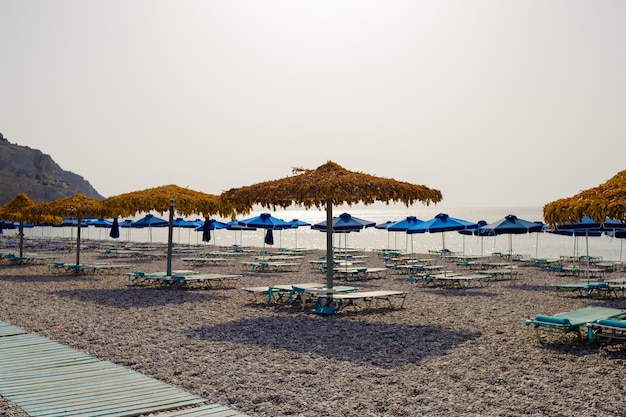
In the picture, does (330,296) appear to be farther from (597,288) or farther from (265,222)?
(265,222)

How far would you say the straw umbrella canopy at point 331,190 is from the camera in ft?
32.0

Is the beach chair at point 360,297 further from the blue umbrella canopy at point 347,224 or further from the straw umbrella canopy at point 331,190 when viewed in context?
the blue umbrella canopy at point 347,224

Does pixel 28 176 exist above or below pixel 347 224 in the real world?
above

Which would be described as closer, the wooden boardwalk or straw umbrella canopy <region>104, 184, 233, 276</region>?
the wooden boardwalk

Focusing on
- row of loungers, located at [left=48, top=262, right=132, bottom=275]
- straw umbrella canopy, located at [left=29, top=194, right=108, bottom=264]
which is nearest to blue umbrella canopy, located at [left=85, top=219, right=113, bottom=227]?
row of loungers, located at [left=48, top=262, right=132, bottom=275]

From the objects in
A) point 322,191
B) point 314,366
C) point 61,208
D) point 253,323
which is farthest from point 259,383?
point 61,208

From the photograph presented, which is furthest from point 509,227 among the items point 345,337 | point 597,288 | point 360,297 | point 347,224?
point 345,337

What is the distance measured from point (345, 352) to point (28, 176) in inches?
5655

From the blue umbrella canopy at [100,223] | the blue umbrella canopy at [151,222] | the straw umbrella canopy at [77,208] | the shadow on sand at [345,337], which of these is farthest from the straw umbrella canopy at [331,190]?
the blue umbrella canopy at [100,223]

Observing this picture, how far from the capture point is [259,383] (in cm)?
561

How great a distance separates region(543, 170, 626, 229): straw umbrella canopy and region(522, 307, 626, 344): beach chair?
1.36 metres

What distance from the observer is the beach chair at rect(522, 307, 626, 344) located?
7.40 meters

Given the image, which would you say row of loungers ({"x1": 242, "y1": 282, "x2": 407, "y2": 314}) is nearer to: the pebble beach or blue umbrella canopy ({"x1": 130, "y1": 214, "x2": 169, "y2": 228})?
the pebble beach

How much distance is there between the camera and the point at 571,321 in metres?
7.43
